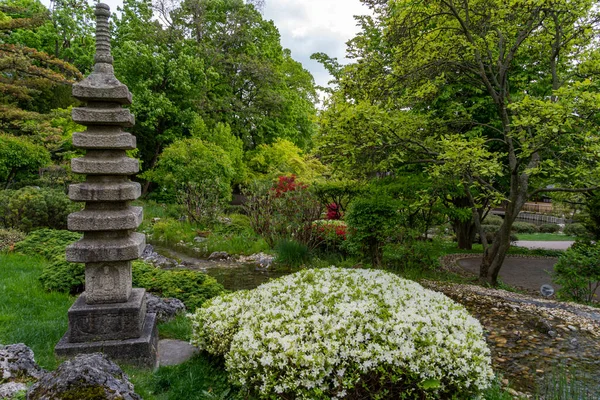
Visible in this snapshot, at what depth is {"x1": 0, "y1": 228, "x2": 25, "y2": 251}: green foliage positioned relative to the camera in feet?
28.1

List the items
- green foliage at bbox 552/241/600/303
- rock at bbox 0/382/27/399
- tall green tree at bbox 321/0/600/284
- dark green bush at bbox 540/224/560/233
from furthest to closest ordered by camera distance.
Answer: dark green bush at bbox 540/224/560/233 < green foliage at bbox 552/241/600/303 < tall green tree at bbox 321/0/600/284 < rock at bbox 0/382/27/399

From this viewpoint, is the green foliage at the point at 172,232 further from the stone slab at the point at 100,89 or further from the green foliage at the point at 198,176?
the stone slab at the point at 100,89

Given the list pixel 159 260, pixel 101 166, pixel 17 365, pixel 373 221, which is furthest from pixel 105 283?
pixel 159 260

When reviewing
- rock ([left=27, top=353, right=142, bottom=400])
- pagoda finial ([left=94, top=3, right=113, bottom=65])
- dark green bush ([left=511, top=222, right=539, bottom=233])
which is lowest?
dark green bush ([left=511, top=222, right=539, bottom=233])

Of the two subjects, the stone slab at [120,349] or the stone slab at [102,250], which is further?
the stone slab at [102,250]

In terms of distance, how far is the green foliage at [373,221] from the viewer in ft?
25.5

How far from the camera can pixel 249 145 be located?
24688 mm

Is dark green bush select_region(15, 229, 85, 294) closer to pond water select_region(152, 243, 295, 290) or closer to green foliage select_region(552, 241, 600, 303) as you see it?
pond water select_region(152, 243, 295, 290)

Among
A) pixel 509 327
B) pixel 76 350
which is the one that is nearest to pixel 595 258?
pixel 509 327

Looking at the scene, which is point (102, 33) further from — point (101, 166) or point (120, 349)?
point (120, 349)

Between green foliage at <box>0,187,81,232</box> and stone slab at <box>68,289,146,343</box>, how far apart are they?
805 cm

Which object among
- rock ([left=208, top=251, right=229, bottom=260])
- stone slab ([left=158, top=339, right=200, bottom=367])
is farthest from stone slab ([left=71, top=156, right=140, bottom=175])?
rock ([left=208, top=251, right=229, bottom=260])

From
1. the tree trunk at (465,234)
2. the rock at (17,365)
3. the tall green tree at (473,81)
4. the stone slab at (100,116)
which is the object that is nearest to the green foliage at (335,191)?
the tall green tree at (473,81)

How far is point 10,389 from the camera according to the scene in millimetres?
2699
